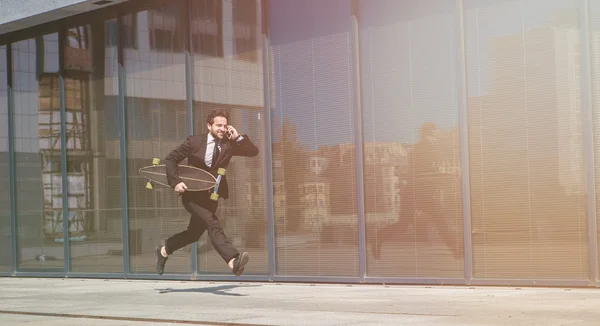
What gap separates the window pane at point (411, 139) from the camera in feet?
36.1

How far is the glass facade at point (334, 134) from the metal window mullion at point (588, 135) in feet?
0.05

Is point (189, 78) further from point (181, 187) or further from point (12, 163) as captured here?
point (12, 163)

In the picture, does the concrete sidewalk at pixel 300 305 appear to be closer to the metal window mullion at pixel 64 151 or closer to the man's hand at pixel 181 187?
the man's hand at pixel 181 187

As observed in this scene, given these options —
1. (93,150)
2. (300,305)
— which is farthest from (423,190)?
(93,150)

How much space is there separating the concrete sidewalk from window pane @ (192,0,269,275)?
662 millimetres

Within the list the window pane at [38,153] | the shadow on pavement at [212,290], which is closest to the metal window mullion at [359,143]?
the shadow on pavement at [212,290]

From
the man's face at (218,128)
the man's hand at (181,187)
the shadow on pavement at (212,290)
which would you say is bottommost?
the shadow on pavement at (212,290)

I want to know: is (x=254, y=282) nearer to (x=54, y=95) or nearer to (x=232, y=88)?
(x=232, y=88)

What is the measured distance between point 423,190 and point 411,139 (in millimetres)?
614

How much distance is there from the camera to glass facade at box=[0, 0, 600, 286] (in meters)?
10.3

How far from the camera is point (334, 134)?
39.1ft

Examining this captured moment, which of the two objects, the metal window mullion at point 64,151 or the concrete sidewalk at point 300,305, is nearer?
the concrete sidewalk at point 300,305

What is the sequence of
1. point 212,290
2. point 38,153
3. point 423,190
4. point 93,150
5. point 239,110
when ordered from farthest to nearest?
point 38,153, point 93,150, point 239,110, point 212,290, point 423,190

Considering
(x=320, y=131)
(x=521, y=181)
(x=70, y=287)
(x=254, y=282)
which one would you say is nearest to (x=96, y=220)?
(x=70, y=287)
